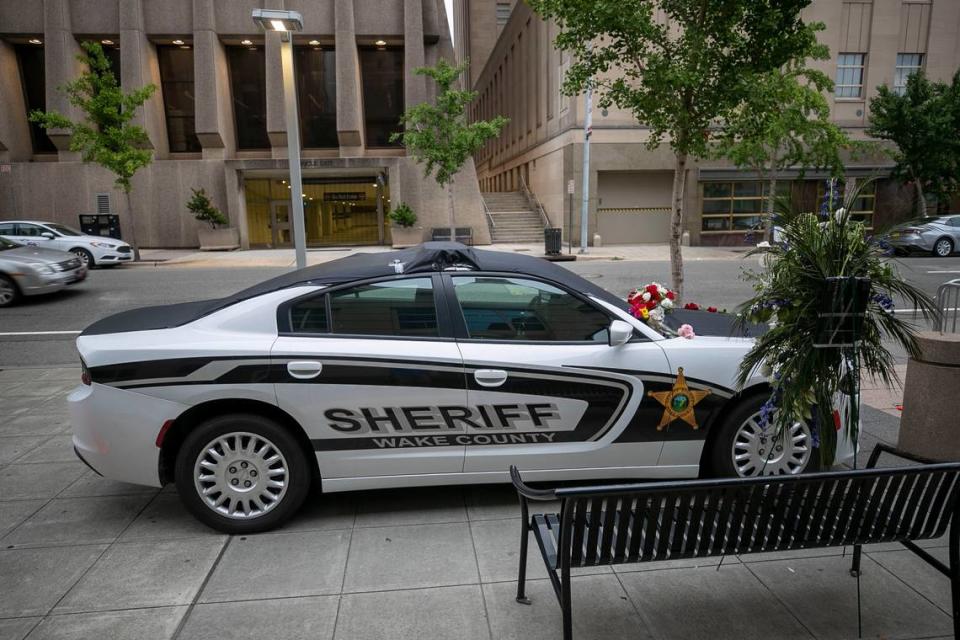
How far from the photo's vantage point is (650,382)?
3891 millimetres

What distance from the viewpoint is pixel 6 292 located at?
40.4 ft

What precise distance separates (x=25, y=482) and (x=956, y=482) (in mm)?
5754

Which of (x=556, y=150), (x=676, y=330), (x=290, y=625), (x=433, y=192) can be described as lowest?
(x=290, y=625)

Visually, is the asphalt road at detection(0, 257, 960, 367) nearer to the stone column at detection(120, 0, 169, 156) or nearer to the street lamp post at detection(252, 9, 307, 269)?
the street lamp post at detection(252, 9, 307, 269)

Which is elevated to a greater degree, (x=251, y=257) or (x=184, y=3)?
(x=184, y=3)

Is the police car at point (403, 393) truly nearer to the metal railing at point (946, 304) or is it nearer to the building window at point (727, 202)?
the metal railing at point (946, 304)

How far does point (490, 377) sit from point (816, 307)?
1.77m

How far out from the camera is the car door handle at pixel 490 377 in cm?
377

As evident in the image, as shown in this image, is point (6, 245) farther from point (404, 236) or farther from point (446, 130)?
point (404, 236)

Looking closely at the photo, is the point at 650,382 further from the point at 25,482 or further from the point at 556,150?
the point at 556,150

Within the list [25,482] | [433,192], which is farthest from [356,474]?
[433,192]

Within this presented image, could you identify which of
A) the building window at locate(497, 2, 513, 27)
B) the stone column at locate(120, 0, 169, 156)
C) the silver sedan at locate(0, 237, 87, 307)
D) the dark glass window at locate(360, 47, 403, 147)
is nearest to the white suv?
the silver sedan at locate(0, 237, 87, 307)

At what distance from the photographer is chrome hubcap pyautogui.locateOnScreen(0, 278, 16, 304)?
1225 centimetres

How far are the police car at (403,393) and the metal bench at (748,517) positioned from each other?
814 millimetres
